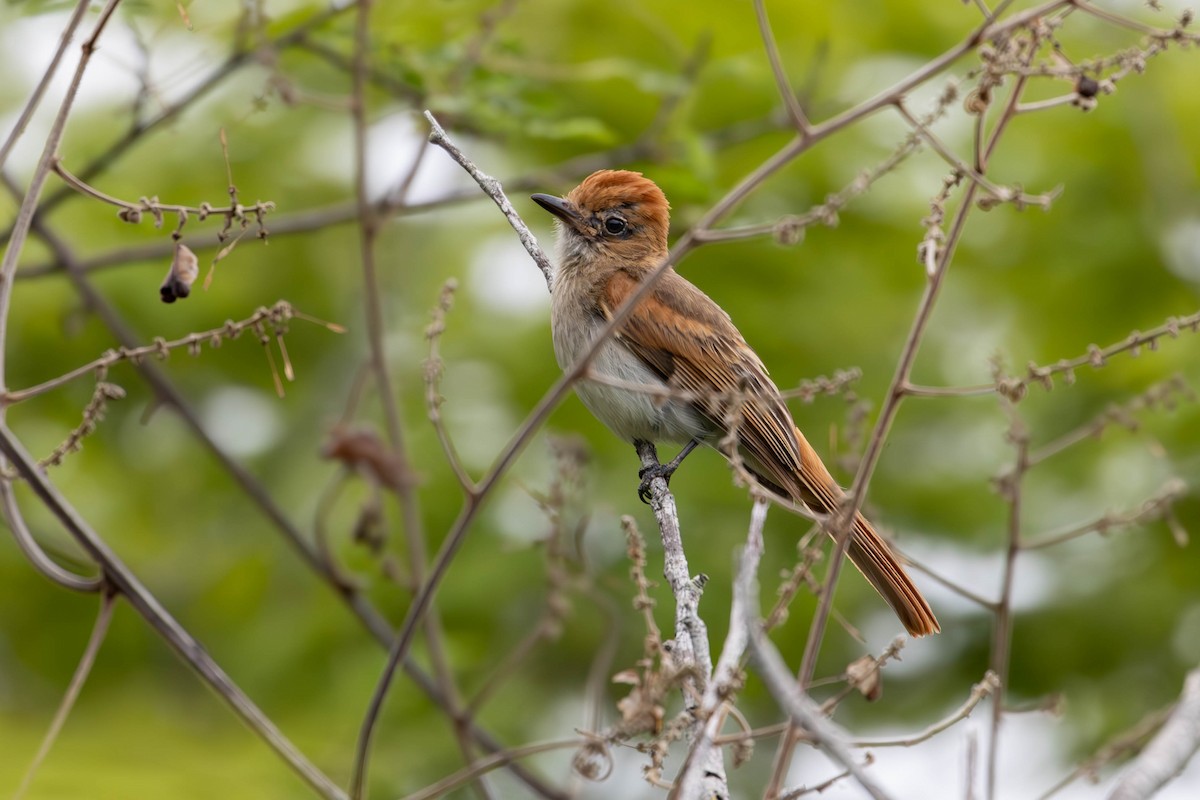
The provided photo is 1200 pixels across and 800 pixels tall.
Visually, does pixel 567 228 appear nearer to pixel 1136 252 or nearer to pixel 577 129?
pixel 577 129

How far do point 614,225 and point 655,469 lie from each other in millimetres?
1346

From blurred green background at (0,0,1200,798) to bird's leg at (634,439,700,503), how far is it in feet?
0.89

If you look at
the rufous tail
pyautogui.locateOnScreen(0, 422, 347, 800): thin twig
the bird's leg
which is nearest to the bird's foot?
the bird's leg

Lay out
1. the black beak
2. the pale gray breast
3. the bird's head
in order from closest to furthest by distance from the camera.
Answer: the pale gray breast < the black beak < the bird's head

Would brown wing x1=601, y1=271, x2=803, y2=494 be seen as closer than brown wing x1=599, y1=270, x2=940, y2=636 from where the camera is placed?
No

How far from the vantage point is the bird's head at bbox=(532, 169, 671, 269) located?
232 inches

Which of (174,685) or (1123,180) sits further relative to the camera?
(1123,180)

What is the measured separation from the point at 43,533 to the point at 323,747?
149 centimetres

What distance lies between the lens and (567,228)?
5973 mm

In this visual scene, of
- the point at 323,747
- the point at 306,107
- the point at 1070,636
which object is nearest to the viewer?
the point at 323,747

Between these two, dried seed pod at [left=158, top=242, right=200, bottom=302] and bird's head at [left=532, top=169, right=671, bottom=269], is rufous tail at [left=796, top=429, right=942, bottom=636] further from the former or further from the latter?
dried seed pod at [left=158, top=242, right=200, bottom=302]

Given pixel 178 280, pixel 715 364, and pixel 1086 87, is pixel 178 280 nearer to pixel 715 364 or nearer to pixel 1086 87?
pixel 1086 87

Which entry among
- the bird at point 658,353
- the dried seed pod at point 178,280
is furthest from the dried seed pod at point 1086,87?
the bird at point 658,353

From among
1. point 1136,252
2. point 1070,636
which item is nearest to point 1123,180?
point 1136,252
